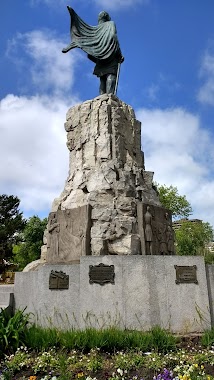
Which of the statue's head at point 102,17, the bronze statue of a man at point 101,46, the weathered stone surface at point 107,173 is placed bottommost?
the weathered stone surface at point 107,173

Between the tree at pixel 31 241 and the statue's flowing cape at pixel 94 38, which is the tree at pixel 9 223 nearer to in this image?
the tree at pixel 31 241

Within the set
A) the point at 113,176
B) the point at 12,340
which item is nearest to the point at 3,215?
the point at 113,176

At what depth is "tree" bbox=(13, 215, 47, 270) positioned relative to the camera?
31891 millimetres

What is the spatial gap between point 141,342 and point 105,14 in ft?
40.6

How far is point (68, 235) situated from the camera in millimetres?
9516

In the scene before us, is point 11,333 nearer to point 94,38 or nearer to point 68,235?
point 68,235

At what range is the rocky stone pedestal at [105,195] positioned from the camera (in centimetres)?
918

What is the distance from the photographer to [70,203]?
10250 millimetres

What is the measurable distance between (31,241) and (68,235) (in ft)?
80.1

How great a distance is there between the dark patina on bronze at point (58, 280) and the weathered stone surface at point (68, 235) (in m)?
1.11

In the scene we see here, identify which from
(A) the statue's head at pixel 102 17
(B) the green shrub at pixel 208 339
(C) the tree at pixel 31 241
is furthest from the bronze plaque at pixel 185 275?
(C) the tree at pixel 31 241

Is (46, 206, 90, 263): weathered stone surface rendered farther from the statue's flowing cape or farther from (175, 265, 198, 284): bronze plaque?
the statue's flowing cape

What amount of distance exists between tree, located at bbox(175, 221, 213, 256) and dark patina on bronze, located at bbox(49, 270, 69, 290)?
28008 mm

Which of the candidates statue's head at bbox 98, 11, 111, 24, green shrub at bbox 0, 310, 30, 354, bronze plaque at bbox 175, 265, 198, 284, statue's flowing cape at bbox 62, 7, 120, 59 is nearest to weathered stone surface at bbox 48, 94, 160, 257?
bronze plaque at bbox 175, 265, 198, 284
